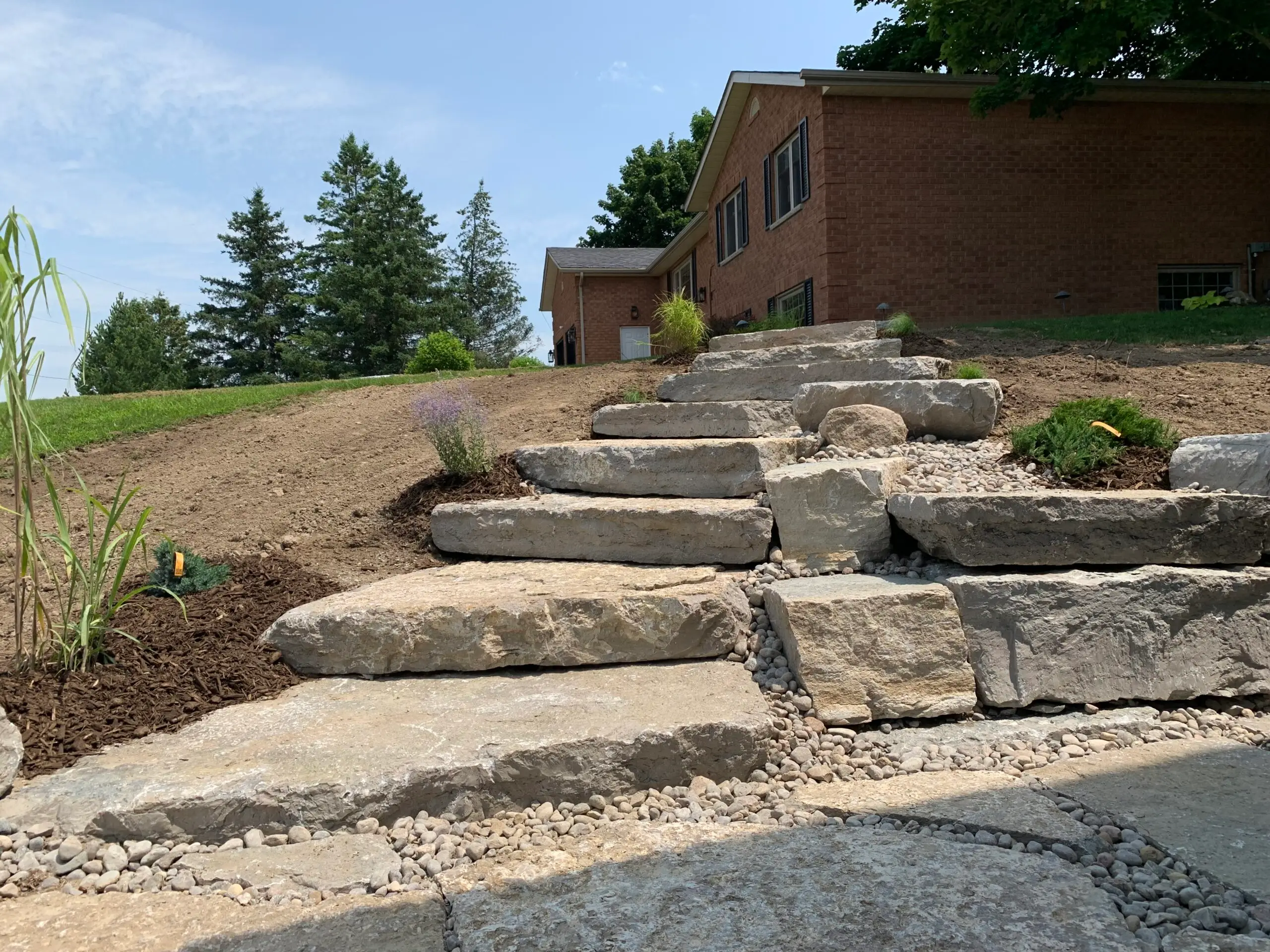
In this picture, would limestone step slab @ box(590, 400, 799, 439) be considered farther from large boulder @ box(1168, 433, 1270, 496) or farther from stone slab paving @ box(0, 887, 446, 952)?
stone slab paving @ box(0, 887, 446, 952)

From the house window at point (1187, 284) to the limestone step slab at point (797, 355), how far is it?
6.95m

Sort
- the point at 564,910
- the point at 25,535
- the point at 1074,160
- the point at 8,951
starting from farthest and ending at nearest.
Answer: the point at 1074,160
the point at 25,535
the point at 564,910
the point at 8,951

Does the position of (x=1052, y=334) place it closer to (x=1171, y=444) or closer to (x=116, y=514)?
(x=1171, y=444)

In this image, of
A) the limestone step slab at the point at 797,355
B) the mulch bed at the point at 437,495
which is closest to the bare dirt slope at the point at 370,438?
the mulch bed at the point at 437,495

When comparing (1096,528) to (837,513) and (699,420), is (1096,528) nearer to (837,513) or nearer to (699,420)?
(837,513)

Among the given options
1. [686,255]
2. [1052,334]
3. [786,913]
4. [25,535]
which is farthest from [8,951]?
[686,255]

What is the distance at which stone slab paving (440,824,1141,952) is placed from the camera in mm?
1710

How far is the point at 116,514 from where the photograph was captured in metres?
2.75

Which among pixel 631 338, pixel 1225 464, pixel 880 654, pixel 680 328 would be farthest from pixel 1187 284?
pixel 631 338

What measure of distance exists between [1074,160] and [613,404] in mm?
8273

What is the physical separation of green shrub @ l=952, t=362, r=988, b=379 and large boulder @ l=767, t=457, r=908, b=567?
1.85m

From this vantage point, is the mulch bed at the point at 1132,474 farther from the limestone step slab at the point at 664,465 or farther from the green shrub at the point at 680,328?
the green shrub at the point at 680,328

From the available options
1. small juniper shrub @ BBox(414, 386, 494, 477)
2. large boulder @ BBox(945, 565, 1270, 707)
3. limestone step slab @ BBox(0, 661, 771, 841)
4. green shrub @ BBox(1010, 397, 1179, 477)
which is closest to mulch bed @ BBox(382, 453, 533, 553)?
small juniper shrub @ BBox(414, 386, 494, 477)

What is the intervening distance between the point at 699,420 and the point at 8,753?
358 centimetres
